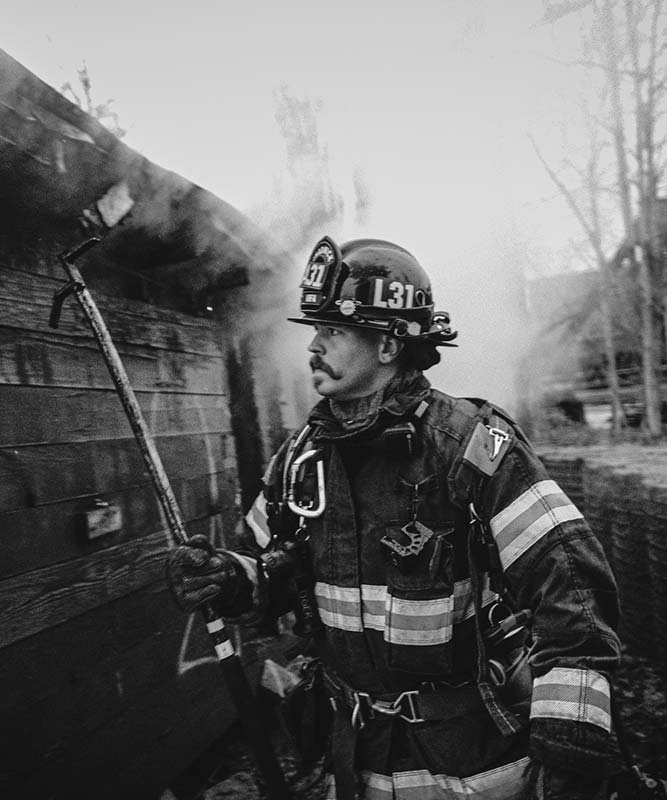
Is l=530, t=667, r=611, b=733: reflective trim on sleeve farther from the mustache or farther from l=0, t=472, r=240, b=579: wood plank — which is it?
l=0, t=472, r=240, b=579: wood plank

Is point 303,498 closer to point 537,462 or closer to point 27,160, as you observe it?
point 537,462

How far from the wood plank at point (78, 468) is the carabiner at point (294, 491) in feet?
3.81

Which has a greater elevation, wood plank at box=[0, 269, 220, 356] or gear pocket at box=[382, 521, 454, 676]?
wood plank at box=[0, 269, 220, 356]

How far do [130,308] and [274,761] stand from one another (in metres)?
2.35

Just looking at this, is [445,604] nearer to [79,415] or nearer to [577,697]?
[577,697]

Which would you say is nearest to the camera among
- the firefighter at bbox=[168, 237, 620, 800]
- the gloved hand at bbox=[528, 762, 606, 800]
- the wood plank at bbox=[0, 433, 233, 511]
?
the gloved hand at bbox=[528, 762, 606, 800]

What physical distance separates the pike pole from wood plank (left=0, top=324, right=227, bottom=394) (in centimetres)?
55

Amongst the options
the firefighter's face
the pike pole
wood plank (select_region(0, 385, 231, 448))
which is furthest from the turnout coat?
wood plank (select_region(0, 385, 231, 448))

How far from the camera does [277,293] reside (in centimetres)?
444

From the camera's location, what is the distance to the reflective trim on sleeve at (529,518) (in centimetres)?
171

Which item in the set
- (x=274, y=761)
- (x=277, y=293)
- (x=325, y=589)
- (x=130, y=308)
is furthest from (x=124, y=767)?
(x=277, y=293)

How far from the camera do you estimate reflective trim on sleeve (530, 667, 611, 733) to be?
1.55 metres

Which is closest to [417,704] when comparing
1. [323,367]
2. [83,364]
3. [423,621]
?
[423,621]

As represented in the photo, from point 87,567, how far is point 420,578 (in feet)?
5.55
